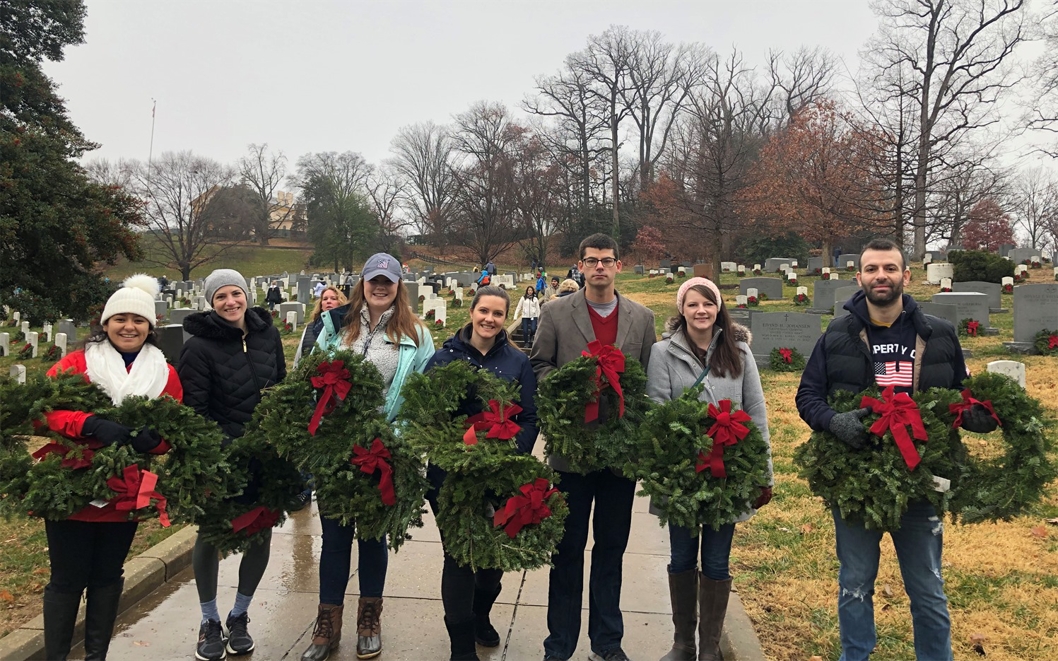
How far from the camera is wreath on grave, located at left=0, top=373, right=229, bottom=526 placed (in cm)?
315

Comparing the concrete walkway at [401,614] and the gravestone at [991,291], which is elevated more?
the gravestone at [991,291]

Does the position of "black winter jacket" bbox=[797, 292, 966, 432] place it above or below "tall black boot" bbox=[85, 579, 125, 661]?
above

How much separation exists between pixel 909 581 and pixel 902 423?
761 millimetres

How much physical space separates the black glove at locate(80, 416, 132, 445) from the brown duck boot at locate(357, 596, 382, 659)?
1.45m

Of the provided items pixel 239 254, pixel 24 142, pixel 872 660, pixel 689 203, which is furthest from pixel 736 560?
pixel 239 254

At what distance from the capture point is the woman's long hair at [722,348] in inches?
142

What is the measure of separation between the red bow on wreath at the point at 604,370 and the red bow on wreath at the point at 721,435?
43cm

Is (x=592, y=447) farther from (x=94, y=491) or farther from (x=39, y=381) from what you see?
(x=39, y=381)

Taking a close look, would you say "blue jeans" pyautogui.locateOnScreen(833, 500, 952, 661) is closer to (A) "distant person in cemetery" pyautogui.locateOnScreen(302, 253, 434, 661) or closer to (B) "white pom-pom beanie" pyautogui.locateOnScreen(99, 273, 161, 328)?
(A) "distant person in cemetery" pyautogui.locateOnScreen(302, 253, 434, 661)

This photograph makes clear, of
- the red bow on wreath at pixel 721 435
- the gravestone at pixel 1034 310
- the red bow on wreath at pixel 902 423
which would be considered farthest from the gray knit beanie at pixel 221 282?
the gravestone at pixel 1034 310

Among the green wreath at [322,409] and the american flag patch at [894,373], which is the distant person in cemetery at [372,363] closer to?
the green wreath at [322,409]

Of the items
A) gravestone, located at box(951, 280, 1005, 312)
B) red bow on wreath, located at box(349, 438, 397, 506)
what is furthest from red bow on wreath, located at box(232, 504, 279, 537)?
gravestone, located at box(951, 280, 1005, 312)

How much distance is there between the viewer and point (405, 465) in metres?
3.44

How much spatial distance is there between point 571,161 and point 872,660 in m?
48.5
